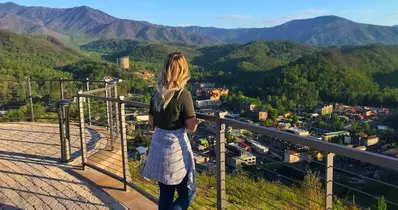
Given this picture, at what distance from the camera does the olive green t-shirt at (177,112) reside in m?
2.14

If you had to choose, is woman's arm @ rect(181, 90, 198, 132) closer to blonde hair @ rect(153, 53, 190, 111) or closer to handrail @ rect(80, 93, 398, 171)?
blonde hair @ rect(153, 53, 190, 111)

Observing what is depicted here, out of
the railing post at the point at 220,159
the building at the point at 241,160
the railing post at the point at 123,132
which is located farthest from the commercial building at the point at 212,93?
the railing post at the point at 220,159

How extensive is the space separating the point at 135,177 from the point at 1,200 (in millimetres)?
1954

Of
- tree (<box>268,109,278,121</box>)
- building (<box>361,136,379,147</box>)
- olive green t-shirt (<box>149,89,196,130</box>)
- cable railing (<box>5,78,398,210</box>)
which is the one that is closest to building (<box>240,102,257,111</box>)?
tree (<box>268,109,278,121</box>)

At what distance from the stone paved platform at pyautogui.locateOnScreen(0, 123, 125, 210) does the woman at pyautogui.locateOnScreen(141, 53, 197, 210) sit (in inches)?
50.1

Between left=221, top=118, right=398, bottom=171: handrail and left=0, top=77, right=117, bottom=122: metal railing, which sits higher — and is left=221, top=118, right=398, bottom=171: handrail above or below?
above

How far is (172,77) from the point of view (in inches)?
82.7

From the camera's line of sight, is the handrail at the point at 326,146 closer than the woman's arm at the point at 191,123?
Yes

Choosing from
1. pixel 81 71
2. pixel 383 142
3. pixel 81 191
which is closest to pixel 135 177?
pixel 81 191

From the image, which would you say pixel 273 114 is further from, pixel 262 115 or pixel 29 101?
pixel 29 101

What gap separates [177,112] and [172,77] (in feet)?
0.72

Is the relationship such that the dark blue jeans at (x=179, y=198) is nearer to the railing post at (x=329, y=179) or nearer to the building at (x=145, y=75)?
the railing post at (x=329, y=179)

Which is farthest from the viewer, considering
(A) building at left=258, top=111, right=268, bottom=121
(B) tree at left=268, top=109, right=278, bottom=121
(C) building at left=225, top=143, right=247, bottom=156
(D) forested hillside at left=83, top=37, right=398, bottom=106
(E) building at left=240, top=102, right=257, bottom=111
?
(D) forested hillside at left=83, top=37, right=398, bottom=106

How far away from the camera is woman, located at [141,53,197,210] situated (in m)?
2.12
